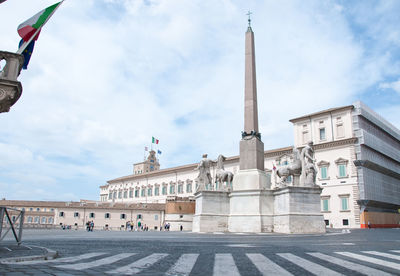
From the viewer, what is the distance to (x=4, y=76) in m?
7.10

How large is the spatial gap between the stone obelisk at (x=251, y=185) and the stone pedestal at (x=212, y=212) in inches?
17.4

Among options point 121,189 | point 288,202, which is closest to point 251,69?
point 288,202

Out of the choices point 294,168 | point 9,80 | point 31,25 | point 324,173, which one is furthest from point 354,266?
point 324,173

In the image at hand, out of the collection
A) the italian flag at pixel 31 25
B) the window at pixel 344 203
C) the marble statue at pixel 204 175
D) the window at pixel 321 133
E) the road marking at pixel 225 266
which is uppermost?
the window at pixel 321 133

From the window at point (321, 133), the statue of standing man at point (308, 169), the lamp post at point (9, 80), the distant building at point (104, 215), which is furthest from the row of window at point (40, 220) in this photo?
the lamp post at point (9, 80)

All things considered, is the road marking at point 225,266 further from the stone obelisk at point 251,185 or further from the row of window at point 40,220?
the row of window at point 40,220

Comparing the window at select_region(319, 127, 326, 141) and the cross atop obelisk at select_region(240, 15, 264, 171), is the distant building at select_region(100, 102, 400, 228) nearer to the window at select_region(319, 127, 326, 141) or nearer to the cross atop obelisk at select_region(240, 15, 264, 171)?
the window at select_region(319, 127, 326, 141)

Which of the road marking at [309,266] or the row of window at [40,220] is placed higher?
the road marking at [309,266]

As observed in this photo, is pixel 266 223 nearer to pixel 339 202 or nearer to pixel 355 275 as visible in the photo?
pixel 355 275

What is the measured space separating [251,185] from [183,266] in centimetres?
1360

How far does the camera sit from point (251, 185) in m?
18.9

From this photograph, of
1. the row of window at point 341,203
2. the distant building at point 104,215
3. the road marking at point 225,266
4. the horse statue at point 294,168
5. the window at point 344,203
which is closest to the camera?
the road marking at point 225,266

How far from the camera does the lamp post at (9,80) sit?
7031 mm

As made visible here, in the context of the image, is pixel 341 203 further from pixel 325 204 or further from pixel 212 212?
pixel 212 212
